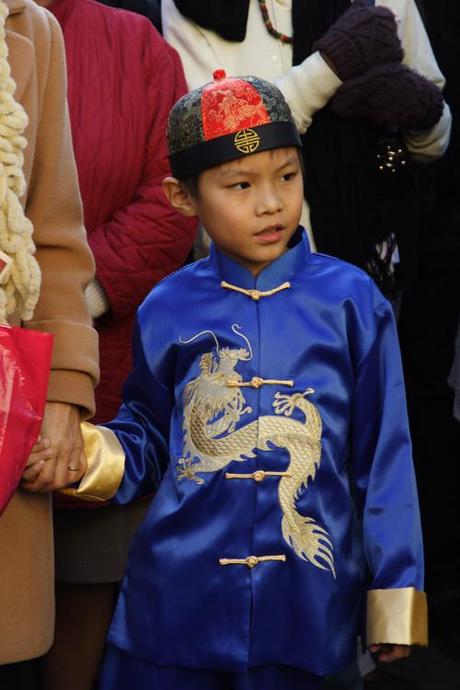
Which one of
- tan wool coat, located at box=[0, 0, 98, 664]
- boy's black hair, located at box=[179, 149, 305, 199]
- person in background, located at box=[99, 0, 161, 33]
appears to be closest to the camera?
tan wool coat, located at box=[0, 0, 98, 664]

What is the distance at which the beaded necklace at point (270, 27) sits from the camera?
419 centimetres

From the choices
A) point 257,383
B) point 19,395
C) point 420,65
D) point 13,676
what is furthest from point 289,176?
point 420,65

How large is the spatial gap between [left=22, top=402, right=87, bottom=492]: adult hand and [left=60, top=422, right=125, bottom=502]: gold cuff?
0.14m

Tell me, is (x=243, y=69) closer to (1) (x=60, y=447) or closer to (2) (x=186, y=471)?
(2) (x=186, y=471)

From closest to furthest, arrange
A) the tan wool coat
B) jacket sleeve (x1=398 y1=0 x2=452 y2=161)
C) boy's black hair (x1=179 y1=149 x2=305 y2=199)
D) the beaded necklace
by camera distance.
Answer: the tan wool coat, boy's black hair (x1=179 y1=149 x2=305 y2=199), the beaded necklace, jacket sleeve (x1=398 y1=0 x2=452 y2=161)

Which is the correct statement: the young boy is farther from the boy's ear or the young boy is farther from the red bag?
the red bag

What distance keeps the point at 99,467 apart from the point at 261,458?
35 cm

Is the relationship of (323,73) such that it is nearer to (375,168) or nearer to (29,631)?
(375,168)

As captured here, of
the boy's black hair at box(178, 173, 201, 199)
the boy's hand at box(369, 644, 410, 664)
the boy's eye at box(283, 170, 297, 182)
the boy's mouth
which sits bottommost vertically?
the boy's hand at box(369, 644, 410, 664)

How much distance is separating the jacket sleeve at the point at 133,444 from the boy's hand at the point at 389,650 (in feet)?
2.16

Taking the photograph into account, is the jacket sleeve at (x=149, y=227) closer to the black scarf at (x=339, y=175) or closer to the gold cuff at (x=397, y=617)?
the black scarf at (x=339, y=175)

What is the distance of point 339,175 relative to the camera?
4168 millimetres

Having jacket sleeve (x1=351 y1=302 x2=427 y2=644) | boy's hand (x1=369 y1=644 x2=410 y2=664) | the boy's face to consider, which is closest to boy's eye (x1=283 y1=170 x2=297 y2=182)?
the boy's face

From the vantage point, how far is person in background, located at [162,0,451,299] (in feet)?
13.4
